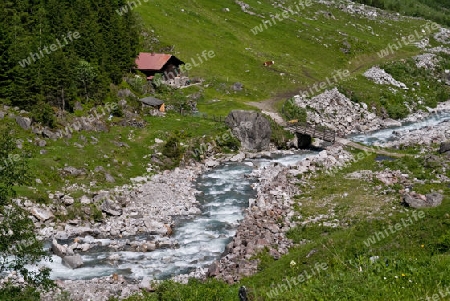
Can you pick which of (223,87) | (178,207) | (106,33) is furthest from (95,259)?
(223,87)

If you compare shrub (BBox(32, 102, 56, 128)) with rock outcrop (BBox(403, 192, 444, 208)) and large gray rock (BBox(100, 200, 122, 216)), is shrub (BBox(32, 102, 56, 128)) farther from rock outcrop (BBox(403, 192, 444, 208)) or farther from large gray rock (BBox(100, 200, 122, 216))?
rock outcrop (BBox(403, 192, 444, 208))

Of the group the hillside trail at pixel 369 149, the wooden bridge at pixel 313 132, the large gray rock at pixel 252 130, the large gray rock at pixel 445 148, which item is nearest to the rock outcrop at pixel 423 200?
the large gray rock at pixel 445 148

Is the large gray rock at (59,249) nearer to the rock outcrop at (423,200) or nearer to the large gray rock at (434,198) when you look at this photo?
the rock outcrop at (423,200)

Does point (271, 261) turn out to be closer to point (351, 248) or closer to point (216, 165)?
point (351, 248)

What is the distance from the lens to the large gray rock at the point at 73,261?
1150 inches

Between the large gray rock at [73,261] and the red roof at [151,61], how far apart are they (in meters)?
53.4

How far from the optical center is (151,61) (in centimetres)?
8125

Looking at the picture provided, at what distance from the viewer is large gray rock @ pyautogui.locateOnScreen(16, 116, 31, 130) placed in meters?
46.5

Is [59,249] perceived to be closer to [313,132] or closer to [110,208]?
[110,208]

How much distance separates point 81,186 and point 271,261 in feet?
71.2

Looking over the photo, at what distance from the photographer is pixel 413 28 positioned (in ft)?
484

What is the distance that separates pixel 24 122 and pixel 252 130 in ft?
89.5

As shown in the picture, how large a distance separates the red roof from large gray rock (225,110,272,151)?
24195 mm

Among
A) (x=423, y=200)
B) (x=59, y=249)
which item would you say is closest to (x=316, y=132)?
(x=423, y=200)
